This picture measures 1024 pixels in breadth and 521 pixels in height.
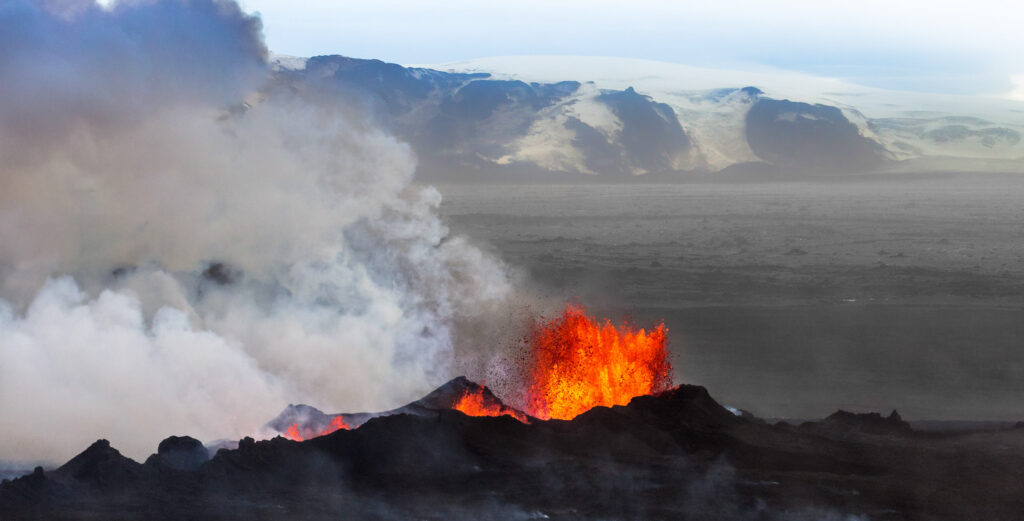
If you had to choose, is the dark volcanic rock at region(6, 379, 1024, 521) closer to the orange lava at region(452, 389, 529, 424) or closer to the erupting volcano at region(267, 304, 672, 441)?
the orange lava at region(452, 389, 529, 424)

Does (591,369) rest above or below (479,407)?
above

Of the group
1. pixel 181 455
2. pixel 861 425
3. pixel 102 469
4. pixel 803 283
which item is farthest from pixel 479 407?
pixel 803 283

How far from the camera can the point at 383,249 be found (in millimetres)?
49125

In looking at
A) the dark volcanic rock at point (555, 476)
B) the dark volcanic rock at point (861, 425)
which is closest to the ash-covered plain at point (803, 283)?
the dark volcanic rock at point (861, 425)

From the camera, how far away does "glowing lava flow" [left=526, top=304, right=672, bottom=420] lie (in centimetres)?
3719

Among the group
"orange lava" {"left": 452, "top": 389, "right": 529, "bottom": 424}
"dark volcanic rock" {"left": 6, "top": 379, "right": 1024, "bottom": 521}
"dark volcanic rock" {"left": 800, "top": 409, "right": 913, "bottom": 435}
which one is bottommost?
"dark volcanic rock" {"left": 6, "top": 379, "right": 1024, "bottom": 521}

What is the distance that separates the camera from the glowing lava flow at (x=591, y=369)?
37.2 meters

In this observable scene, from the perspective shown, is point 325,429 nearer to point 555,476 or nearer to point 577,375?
point 555,476

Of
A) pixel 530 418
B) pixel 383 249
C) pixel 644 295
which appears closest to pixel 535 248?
pixel 644 295

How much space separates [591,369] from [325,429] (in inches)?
394

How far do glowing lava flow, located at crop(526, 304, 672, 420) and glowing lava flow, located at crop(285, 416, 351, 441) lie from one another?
762cm

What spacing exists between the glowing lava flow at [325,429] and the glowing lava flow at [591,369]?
762 centimetres

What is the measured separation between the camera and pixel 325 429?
32.2 metres

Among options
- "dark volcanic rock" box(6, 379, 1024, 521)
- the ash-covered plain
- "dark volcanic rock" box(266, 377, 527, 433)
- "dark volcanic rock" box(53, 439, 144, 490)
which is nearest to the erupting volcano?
"dark volcanic rock" box(266, 377, 527, 433)
